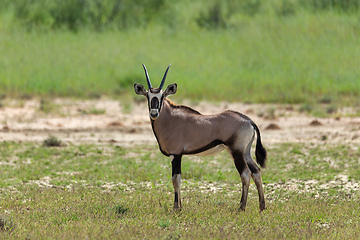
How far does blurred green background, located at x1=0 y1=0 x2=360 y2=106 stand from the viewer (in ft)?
91.9

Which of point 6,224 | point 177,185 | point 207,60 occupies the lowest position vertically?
point 6,224

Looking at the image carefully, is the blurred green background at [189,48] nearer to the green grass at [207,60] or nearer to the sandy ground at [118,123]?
the green grass at [207,60]

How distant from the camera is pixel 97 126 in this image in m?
20.7

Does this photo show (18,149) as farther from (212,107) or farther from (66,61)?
(66,61)

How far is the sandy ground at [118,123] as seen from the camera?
18422 millimetres

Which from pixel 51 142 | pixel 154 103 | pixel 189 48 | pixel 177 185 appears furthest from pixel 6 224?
pixel 189 48

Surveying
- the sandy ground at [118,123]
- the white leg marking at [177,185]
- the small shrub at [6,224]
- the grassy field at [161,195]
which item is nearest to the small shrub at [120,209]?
the grassy field at [161,195]

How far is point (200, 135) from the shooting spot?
9445mm

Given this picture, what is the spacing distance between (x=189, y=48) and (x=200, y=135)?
24.8 meters

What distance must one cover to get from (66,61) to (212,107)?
10.2 m

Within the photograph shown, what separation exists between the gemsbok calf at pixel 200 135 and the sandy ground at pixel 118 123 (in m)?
8.23

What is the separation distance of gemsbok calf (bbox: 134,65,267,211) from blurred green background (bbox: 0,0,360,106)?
16164mm

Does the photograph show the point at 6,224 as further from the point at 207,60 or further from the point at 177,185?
the point at 207,60

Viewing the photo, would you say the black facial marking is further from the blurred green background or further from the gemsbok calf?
the blurred green background
